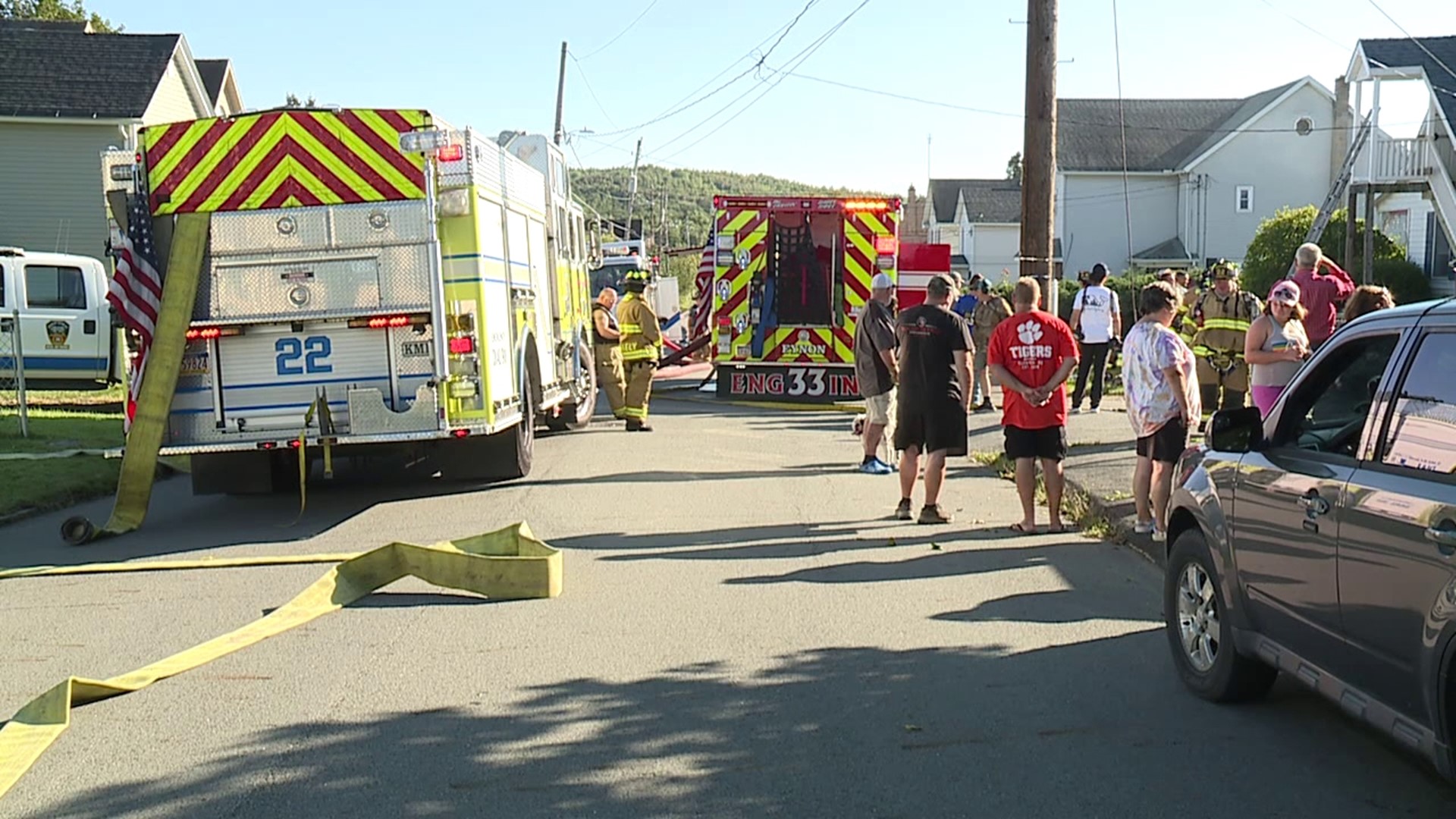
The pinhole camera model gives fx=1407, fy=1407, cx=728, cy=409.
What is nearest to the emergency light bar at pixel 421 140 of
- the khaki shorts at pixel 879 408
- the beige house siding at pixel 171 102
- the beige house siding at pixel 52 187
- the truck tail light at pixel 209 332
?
the truck tail light at pixel 209 332

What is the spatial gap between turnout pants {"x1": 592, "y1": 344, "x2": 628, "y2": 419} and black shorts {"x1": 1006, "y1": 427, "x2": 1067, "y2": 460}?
7328 millimetres

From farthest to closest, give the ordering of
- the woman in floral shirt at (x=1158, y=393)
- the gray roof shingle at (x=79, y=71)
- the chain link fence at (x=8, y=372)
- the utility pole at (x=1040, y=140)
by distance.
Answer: the gray roof shingle at (x=79, y=71) → the chain link fence at (x=8, y=372) → the utility pole at (x=1040, y=140) → the woman in floral shirt at (x=1158, y=393)

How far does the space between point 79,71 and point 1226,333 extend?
93.0 ft

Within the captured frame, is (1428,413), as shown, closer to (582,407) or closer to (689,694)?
(689,694)

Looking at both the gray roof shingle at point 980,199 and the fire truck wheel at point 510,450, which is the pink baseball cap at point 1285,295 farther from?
the gray roof shingle at point 980,199

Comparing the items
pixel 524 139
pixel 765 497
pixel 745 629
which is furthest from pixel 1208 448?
pixel 524 139

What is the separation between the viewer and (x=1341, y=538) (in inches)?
179

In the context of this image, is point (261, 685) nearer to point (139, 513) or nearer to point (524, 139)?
point (139, 513)

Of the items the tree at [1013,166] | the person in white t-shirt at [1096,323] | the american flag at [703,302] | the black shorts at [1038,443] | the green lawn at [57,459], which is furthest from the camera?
the tree at [1013,166]

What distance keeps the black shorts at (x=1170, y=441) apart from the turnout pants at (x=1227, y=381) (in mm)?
4385

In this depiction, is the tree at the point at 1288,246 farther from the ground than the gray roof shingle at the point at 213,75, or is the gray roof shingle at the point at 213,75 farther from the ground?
the gray roof shingle at the point at 213,75

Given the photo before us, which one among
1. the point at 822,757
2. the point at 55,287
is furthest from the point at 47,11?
the point at 822,757

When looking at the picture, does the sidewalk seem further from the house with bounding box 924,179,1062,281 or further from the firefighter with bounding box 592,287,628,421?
the house with bounding box 924,179,1062,281

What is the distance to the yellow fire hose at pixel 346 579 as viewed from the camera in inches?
231
